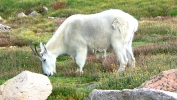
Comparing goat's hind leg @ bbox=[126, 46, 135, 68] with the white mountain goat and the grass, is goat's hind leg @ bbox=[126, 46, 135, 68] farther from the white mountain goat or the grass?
the grass

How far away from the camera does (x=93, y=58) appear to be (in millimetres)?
16234

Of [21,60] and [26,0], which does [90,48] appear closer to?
[21,60]

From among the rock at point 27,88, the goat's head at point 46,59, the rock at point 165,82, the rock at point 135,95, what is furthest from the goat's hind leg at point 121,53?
the rock at point 135,95

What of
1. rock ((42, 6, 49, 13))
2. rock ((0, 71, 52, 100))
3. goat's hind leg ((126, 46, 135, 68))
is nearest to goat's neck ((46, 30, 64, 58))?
goat's hind leg ((126, 46, 135, 68))

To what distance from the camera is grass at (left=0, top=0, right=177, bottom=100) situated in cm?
1073

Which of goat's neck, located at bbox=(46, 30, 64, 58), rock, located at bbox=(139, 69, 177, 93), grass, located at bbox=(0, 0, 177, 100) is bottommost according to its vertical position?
grass, located at bbox=(0, 0, 177, 100)

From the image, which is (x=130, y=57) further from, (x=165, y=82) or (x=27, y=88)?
(x=165, y=82)

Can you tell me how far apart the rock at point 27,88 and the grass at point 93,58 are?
0.48 meters

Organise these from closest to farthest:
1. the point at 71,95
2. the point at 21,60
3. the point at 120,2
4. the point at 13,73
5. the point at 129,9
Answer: the point at 71,95, the point at 13,73, the point at 21,60, the point at 129,9, the point at 120,2

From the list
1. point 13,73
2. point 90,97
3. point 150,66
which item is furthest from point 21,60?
point 90,97

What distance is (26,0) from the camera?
45.6m

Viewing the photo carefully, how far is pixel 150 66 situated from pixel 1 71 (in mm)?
5337

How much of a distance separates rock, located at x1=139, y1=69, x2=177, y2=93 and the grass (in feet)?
9.10

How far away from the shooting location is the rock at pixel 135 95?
5824mm
